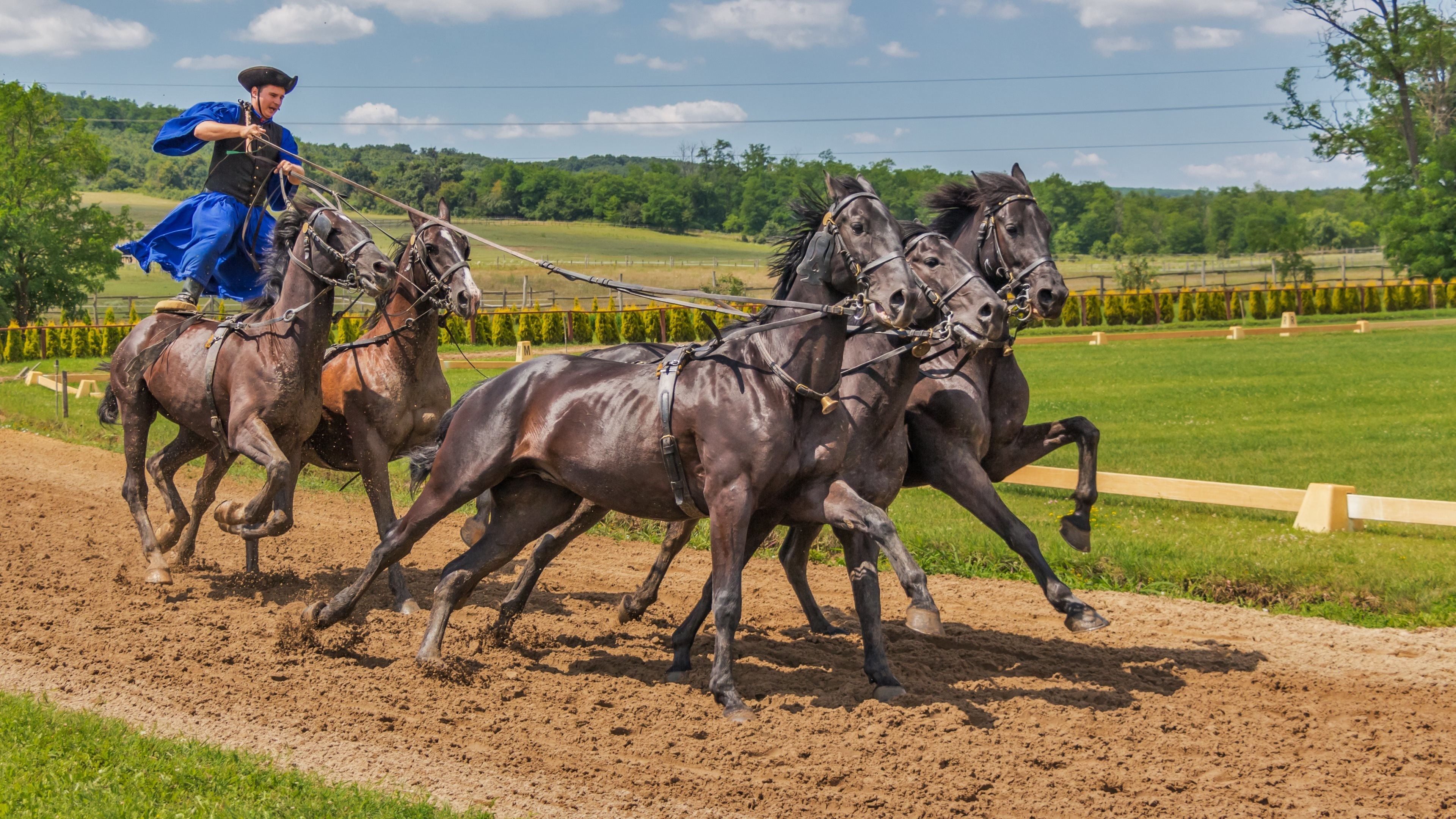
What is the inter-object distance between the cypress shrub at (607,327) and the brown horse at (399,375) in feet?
96.0

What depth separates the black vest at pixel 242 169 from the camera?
9.27 meters

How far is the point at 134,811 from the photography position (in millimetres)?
4410

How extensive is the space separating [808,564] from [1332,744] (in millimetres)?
5518

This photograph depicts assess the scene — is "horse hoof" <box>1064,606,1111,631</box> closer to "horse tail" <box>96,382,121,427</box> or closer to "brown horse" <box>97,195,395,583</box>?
"brown horse" <box>97,195,395,583</box>

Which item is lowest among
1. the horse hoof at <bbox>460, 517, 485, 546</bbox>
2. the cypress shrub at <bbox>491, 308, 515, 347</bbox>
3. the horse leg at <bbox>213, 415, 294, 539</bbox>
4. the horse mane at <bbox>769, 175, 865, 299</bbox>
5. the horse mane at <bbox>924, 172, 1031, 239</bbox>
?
the horse hoof at <bbox>460, 517, 485, 546</bbox>

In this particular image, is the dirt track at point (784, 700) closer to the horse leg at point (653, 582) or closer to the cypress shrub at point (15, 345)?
the horse leg at point (653, 582)

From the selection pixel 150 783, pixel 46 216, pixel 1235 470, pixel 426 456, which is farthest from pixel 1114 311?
pixel 46 216

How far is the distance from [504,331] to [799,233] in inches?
1229

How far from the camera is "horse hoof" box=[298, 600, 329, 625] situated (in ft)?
23.0

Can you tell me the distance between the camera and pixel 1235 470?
1417 cm

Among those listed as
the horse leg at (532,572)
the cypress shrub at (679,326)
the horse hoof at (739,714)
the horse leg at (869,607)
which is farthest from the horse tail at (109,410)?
the cypress shrub at (679,326)

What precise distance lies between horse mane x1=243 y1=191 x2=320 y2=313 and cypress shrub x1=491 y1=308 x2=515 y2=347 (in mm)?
27691

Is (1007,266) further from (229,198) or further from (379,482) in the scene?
(229,198)

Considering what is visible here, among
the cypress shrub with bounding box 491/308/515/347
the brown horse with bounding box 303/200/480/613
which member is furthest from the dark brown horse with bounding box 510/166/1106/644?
the cypress shrub with bounding box 491/308/515/347
